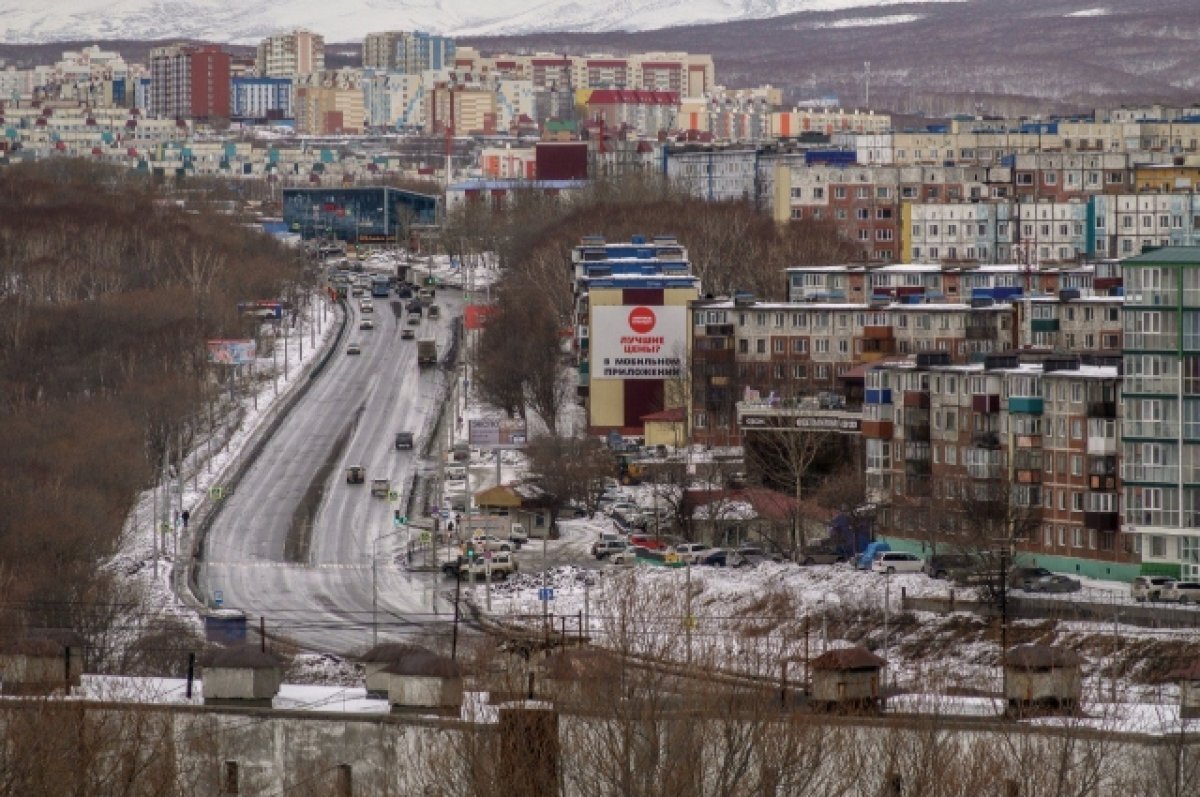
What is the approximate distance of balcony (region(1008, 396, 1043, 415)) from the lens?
31.6 meters

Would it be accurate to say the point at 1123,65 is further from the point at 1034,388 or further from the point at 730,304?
the point at 1034,388

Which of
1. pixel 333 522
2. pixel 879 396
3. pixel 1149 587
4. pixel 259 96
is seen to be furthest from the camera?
pixel 259 96

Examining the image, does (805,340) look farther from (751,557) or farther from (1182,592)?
(1182,592)

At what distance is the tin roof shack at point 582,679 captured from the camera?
17.1 metres

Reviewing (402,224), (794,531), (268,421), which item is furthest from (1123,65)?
(794,531)

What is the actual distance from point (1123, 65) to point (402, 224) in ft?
313

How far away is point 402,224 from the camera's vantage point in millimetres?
91562

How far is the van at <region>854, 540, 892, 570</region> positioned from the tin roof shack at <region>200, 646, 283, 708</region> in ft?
38.8

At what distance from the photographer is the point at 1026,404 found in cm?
3172

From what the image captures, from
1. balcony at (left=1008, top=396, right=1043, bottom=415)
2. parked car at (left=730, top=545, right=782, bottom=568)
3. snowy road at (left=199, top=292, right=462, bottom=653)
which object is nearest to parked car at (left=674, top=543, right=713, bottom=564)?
parked car at (left=730, top=545, right=782, bottom=568)

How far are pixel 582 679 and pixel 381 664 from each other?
206 cm

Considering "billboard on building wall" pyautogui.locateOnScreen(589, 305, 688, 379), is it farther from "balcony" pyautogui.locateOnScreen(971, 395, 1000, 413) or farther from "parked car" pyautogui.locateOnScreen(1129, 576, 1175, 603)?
"parked car" pyautogui.locateOnScreen(1129, 576, 1175, 603)

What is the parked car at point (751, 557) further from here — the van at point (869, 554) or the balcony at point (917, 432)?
the balcony at point (917, 432)

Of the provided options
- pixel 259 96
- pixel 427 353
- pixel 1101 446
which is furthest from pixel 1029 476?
pixel 259 96
